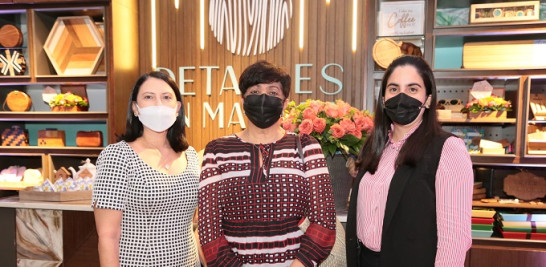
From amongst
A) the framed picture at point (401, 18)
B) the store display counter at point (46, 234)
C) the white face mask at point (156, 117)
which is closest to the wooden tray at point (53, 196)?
the store display counter at point (46, 234)

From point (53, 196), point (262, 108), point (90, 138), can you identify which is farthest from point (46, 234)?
point (262, 108)

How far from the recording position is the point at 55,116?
12.1ft

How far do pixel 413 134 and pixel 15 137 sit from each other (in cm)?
417

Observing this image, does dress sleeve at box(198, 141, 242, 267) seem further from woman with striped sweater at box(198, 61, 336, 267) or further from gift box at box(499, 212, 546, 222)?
gift box at box(499, 212, 546, 222)

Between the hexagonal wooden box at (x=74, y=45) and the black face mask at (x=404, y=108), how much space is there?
319 centimetres

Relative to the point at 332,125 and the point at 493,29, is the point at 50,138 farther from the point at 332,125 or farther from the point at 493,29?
the point at 493,29

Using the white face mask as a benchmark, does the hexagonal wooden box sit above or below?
above

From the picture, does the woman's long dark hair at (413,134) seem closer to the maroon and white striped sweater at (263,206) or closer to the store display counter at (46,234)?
the maroon and white striped sweater at (263,206)

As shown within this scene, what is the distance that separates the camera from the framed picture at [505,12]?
111 inches

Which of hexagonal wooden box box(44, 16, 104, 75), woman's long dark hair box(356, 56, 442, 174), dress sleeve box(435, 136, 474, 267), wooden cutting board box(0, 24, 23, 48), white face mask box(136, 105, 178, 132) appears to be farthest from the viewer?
wooden cutting board box(0, 24, 23, 48)

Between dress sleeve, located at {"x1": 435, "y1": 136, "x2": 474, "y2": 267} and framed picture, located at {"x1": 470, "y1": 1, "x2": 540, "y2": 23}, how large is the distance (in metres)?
2.18

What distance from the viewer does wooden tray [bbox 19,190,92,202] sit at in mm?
2471

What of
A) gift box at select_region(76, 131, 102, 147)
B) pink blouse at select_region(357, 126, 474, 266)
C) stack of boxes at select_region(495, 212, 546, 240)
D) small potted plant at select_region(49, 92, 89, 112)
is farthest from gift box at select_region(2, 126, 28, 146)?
stack of boxes at select_region(495, 212, 546, 240)

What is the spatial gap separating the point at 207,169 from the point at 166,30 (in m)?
2.86
